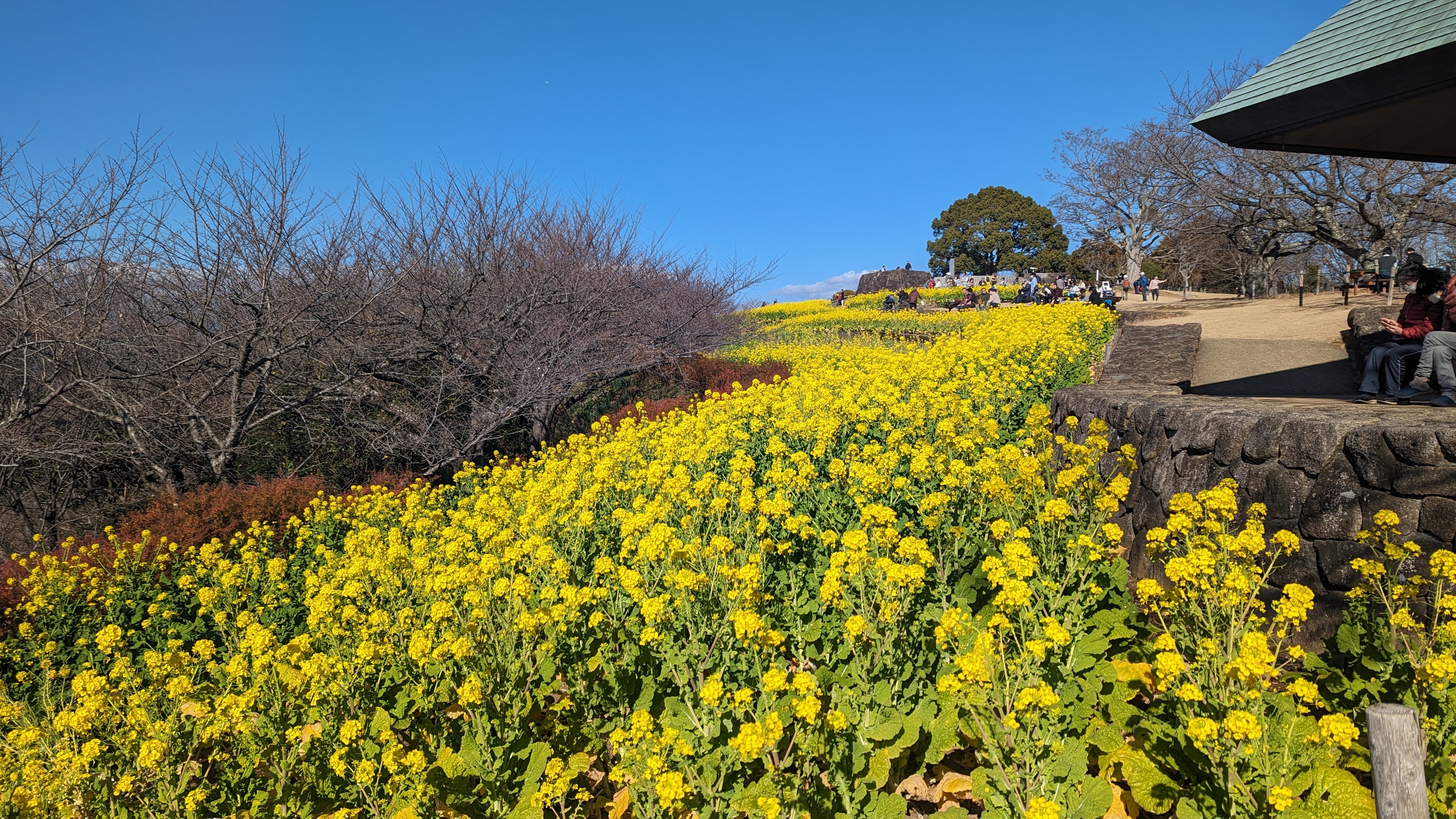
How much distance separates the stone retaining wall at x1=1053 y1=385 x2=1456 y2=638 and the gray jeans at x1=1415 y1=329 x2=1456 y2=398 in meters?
0.66

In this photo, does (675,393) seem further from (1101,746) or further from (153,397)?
(1101,746)

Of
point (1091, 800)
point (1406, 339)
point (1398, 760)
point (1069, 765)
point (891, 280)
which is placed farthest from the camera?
point (891, 280)

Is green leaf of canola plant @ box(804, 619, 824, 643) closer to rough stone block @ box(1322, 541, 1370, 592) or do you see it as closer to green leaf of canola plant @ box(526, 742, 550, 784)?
green leaf of canola plant @ box(526, 742, 550, 784)

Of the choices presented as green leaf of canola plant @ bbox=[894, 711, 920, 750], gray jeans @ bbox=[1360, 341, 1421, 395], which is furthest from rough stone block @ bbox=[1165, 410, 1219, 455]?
green leaf of canola plant @ bbox=[894, 711, 920, 750]

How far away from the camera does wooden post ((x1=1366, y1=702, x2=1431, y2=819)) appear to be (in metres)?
2.13

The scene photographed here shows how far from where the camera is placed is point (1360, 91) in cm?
547

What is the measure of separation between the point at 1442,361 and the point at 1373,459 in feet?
8.04

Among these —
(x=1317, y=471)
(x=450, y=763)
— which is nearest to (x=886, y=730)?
(x=450, y=763)

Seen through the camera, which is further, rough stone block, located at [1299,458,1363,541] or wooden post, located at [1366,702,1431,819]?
rough stone block, located at [1299,458,1363,541]

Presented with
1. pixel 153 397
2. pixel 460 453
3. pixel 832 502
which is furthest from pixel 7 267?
pixel 832 502

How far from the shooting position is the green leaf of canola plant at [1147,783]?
2650 millimetres

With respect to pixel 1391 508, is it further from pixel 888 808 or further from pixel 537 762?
pixel 537 762

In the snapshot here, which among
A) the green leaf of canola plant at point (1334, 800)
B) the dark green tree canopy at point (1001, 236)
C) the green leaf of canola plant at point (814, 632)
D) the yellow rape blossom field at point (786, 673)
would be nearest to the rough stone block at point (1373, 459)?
the yellow rape blossom field at point (786, 673)

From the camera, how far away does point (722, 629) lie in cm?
347
